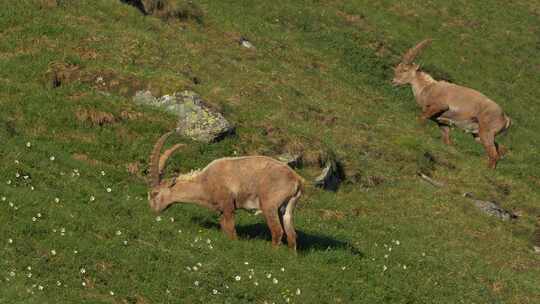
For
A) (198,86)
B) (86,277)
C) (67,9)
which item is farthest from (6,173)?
(67,9)

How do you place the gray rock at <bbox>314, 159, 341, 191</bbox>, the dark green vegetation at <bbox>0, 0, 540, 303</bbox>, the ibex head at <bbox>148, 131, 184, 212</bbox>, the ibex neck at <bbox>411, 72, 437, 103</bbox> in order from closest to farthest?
1. the dark green vegetation at <bbox>0, 0, 540, 303</bbox>
2. the ibex head at <bbox>148, 131, 184, 212</bbox>
3. the gray rock at <bbox>314, 159, 341, 191</bbox>
4. the ibex neck at <bbox>411, 72, 437, 103</bbox>

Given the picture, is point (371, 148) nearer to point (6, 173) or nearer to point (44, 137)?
point (44, 137)

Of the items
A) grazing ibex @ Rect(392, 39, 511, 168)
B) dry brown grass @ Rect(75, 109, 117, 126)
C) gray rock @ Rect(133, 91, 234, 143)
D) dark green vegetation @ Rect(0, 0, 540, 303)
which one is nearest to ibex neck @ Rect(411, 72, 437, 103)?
grazing ibex @ Rect(392, 39, 511, 168)

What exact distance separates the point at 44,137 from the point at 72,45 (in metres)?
6.72

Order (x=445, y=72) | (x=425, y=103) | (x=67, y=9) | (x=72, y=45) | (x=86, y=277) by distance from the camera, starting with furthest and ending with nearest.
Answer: (x=445, y=72)
(x=425, y=103)
(x=67, y=9)
(x=72, y=45)
(x=86, y=277)

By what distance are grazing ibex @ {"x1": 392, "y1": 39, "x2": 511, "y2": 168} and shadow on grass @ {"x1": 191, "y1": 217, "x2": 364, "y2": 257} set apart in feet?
49.1

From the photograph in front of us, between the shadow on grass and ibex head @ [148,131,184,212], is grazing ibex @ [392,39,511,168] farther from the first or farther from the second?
ibex head @ [148,131,184,212]

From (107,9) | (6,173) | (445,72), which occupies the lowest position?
(445,72)

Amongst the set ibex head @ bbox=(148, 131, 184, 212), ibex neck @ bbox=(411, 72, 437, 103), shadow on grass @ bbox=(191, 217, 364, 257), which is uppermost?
ibex head @ bbox=(148, 131, 184, 212)

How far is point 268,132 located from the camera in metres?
27.1

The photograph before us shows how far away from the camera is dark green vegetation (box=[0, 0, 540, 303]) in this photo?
16.8m

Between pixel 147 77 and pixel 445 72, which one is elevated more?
pixel 147 77

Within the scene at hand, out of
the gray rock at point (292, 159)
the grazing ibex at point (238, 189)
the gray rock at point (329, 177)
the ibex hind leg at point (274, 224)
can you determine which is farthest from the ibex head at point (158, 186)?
the gray rock at point (329, 177)

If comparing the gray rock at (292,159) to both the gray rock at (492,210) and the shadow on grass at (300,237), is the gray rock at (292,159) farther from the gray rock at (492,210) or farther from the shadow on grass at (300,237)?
the gray rock at (492,210)
